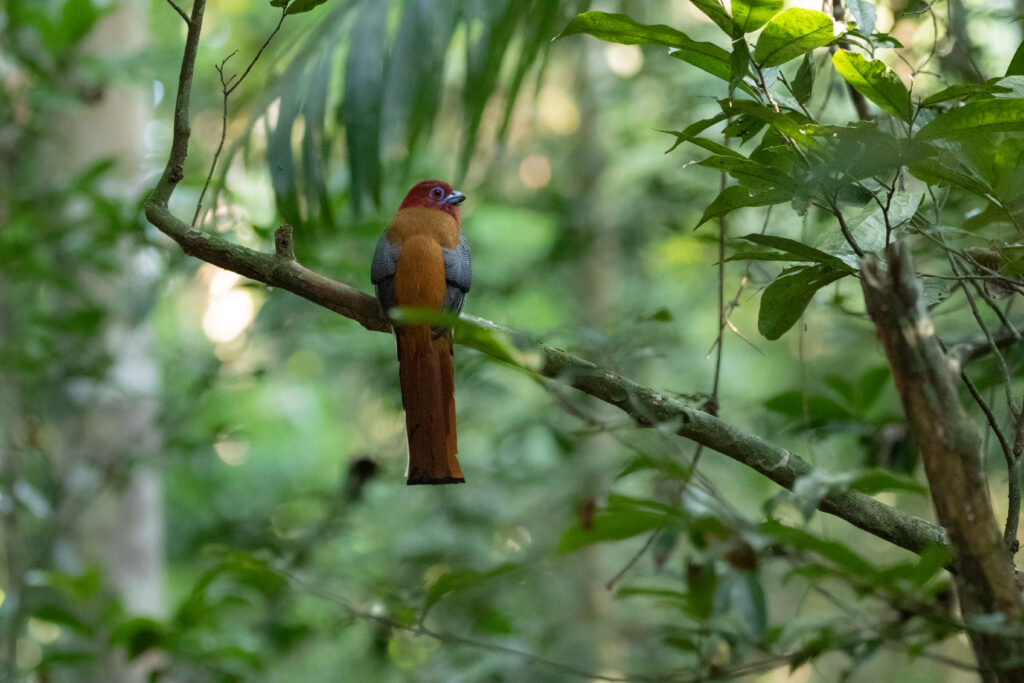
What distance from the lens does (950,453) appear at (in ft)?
3.15

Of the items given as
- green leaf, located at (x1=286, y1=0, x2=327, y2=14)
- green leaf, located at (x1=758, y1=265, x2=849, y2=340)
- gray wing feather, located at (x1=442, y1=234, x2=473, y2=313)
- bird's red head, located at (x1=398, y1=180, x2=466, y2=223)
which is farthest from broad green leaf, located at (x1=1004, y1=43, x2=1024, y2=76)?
bird's red head, located at (x1=398, y1=180, x2=466, y2=223)

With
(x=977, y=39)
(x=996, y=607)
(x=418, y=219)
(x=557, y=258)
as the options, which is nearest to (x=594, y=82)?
(x=557, y=258)

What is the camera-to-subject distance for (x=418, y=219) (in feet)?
7.11

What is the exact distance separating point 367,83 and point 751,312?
639 cm

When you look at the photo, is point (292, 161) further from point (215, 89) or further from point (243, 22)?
point (243, 22)

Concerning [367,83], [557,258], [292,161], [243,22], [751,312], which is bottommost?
[292,161]

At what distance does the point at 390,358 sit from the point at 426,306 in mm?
2144

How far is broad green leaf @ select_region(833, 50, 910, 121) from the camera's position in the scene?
1177mm

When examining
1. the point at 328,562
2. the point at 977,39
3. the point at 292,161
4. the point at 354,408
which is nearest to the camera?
the point at 292,161

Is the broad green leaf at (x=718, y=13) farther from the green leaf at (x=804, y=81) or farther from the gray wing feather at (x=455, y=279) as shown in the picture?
the gray wing feather at (x=455, y=279)

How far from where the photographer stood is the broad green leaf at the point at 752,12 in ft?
3.93

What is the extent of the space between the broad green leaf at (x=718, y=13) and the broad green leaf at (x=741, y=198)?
218 millimetres

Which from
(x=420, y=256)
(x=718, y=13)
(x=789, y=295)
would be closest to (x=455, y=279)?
(x=420, y=256)

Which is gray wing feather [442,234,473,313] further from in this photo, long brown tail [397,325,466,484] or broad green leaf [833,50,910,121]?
broad green leaf [833,50,910,121]
